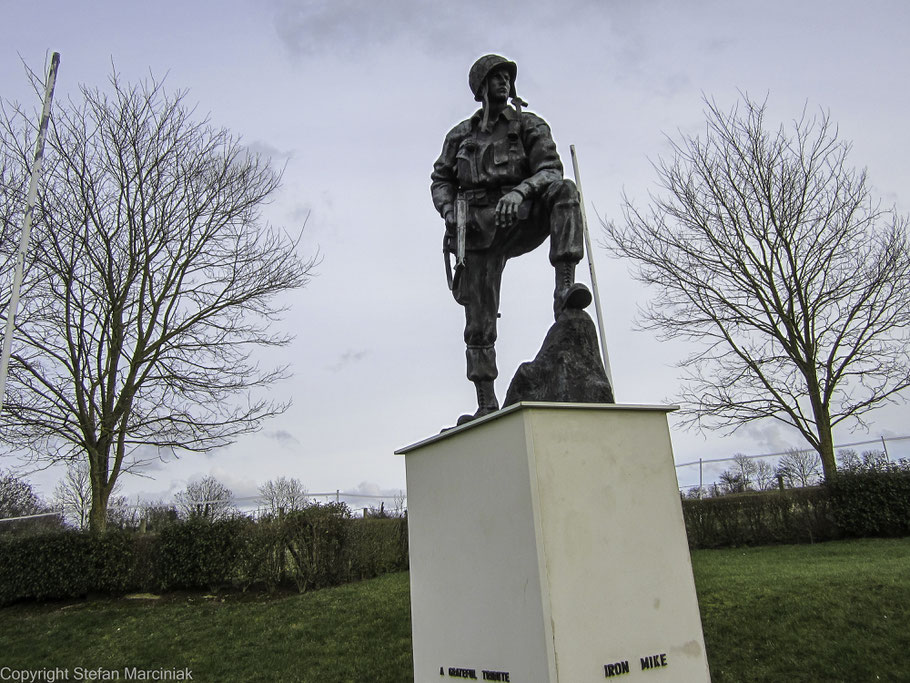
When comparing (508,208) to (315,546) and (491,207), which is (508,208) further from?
(315,546)

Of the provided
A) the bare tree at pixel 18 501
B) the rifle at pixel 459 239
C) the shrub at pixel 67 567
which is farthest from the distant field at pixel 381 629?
the bare tree at pixel 18 501

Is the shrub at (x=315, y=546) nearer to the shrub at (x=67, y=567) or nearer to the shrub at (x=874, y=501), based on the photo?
the shrub at (x=67, y=567)

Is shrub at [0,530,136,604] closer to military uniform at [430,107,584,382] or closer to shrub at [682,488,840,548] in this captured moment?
military uniform at [430,107,584,382]

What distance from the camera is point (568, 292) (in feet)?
9.73

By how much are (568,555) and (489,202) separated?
2.20 m

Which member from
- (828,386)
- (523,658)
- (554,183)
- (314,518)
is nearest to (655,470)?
(523,658)

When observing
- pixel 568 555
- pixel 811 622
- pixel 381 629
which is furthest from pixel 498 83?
pixel 381 629

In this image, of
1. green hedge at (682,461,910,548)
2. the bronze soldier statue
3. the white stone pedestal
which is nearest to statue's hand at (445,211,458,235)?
the bronze soldier statue

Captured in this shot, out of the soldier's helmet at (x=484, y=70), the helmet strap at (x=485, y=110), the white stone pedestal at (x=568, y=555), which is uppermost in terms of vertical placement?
the soldier's helmet at (x=484, y=70)

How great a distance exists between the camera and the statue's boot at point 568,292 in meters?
2.95

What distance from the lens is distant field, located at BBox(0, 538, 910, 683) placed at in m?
4.59

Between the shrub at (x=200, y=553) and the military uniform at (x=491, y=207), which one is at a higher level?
the military uniform at (x=491, y=207)

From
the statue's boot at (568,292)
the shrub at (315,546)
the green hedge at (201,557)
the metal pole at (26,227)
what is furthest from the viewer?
the green hedge at (201,557)

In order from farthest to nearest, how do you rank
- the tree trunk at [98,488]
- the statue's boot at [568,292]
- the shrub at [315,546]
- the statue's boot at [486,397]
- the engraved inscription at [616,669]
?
1. the tree trunk at [98,488]
2. the shrub at [315,546]
3. the statue's boot at [486,397]
4. the statue's boot at [568,292]
5. the engraved inscription at [616,669]
